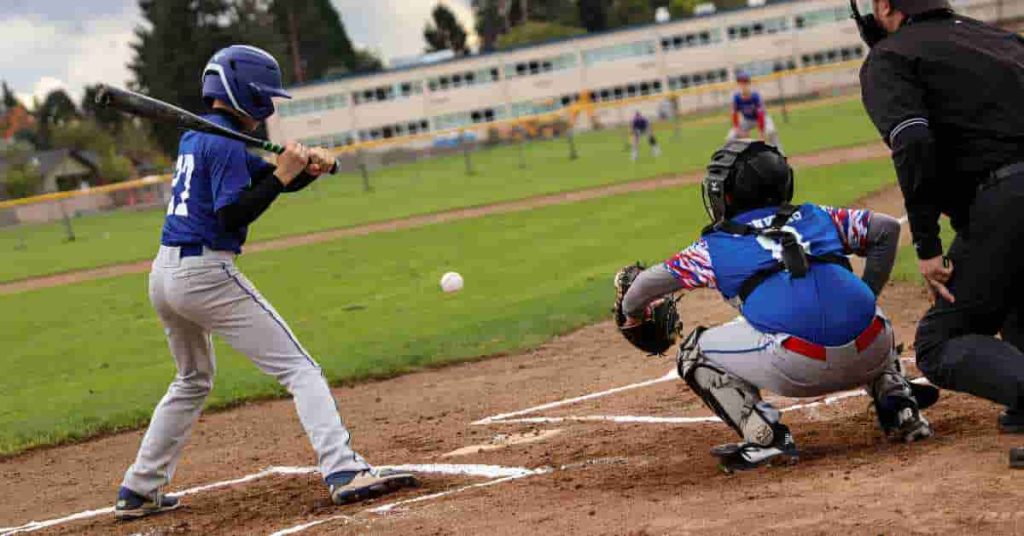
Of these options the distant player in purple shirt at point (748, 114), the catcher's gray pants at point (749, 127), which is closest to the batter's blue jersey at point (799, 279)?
the catcher's gray pants at point (749, 127)

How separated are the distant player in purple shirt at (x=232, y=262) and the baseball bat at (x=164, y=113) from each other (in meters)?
0.07

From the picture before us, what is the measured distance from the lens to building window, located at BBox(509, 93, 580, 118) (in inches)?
3524

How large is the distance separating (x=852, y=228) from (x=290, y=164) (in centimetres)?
286

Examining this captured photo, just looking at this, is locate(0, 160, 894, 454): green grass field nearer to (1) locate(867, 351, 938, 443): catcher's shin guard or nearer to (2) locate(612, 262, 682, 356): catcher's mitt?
(2) locate(612, 262, 682, 356): catcher's mitt

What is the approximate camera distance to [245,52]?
22.0 feet

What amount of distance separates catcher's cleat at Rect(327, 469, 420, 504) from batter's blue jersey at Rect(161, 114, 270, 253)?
1405 mm

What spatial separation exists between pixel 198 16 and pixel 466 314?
74722mm

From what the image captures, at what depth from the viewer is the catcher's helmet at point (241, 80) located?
6.64 m

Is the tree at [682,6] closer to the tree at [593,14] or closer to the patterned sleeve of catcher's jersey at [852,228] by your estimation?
Answer: the tree at [593,14]

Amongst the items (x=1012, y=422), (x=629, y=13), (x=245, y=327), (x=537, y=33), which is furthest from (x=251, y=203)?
(x=629, y=13)

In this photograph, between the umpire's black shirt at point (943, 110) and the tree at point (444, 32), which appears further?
the tree at point (444, 32)

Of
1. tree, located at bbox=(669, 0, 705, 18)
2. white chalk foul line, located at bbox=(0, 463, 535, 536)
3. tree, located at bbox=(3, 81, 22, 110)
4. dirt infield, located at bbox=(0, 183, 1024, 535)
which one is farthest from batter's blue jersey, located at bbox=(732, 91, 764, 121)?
tree, located at bbox=(3, 81, 22, 110)

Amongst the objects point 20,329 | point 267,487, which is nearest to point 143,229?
point 20,329

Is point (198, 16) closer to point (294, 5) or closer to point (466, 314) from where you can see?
point (294, 5)
